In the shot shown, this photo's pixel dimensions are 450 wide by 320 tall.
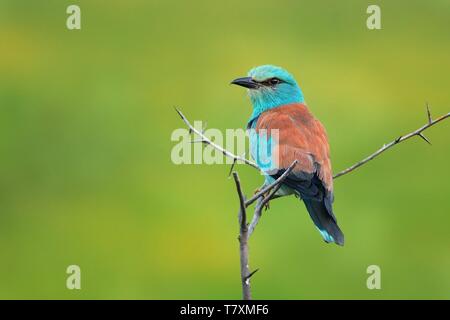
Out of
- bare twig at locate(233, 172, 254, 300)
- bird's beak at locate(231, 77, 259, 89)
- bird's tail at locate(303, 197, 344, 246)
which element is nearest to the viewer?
bare twig at locate(233, 172, 254, 300)

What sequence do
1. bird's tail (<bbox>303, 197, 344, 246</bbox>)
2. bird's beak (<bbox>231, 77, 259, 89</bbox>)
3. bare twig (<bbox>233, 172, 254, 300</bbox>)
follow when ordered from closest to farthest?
bare twig (<bbox>233, 172, 254, 300</bbox>) < bird's tail (<bbox>303, 197, 344, 246</bbox>) < bird's beak (<bbox>231, 77, 259, 89</bbox>)

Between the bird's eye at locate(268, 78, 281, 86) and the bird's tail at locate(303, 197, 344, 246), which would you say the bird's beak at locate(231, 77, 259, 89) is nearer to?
the bird's eye at locate(268, 78, 281, 86)

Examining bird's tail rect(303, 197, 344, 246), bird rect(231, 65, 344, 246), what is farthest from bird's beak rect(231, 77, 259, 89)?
bird's tail rect(303, 197, 344, 246)

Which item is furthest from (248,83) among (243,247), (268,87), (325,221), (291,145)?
(243,247)

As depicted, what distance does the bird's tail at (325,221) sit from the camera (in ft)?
15.9

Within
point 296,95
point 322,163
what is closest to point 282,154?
point 322,163

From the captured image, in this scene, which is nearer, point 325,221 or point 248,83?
point 325,221

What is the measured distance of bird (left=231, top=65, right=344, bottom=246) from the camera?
495 cm

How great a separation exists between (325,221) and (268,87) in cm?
127

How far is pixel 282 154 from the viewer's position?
509 centimetres

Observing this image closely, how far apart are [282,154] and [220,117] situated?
4612mm

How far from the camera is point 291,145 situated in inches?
204

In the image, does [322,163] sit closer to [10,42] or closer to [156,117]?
[156,117]

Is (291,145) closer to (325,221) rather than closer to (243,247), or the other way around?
(325,221)
